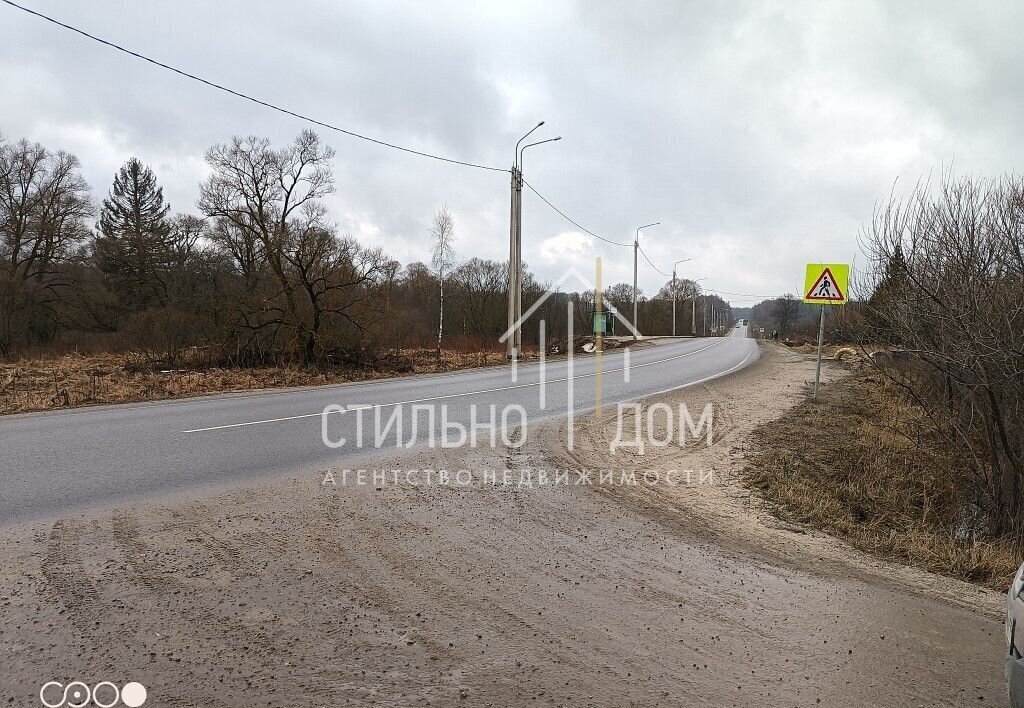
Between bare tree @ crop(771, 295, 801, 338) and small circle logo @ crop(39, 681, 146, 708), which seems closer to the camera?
Answer: small circle logo @ crop(39, 681, 146, 708)

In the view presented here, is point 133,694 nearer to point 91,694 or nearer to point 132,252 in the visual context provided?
point 91,694

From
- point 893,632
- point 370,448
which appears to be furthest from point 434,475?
point 893,632

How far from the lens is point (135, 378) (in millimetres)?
16609

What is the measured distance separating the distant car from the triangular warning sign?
33.7 feet

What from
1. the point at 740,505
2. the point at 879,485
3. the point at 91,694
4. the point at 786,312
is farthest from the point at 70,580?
the point at 786,312

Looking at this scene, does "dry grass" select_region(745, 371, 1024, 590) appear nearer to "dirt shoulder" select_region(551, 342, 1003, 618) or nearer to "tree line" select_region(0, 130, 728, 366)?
"dirt shoulder" select_region(551, 342, 1003, 618)

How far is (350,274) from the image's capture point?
2116 centimetres

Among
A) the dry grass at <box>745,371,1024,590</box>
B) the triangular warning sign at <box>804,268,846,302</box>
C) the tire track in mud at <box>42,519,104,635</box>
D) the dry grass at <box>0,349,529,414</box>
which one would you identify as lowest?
the dry grass at <box>745,371,1024,590</box>

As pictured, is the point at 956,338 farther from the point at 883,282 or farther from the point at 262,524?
the point at 262,524

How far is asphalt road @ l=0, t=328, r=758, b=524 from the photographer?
19.6 ft

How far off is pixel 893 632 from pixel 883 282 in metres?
7.24

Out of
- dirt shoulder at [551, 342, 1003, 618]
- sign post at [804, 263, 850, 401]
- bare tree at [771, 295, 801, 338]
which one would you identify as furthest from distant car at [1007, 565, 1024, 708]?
bare tree at [771, 295, 801, 338]

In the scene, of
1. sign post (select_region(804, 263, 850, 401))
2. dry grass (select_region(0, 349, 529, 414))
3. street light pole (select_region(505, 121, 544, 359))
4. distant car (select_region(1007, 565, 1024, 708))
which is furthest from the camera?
street light pole (select_region(505, 121, 544, 359))

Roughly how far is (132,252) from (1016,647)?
4756cm
